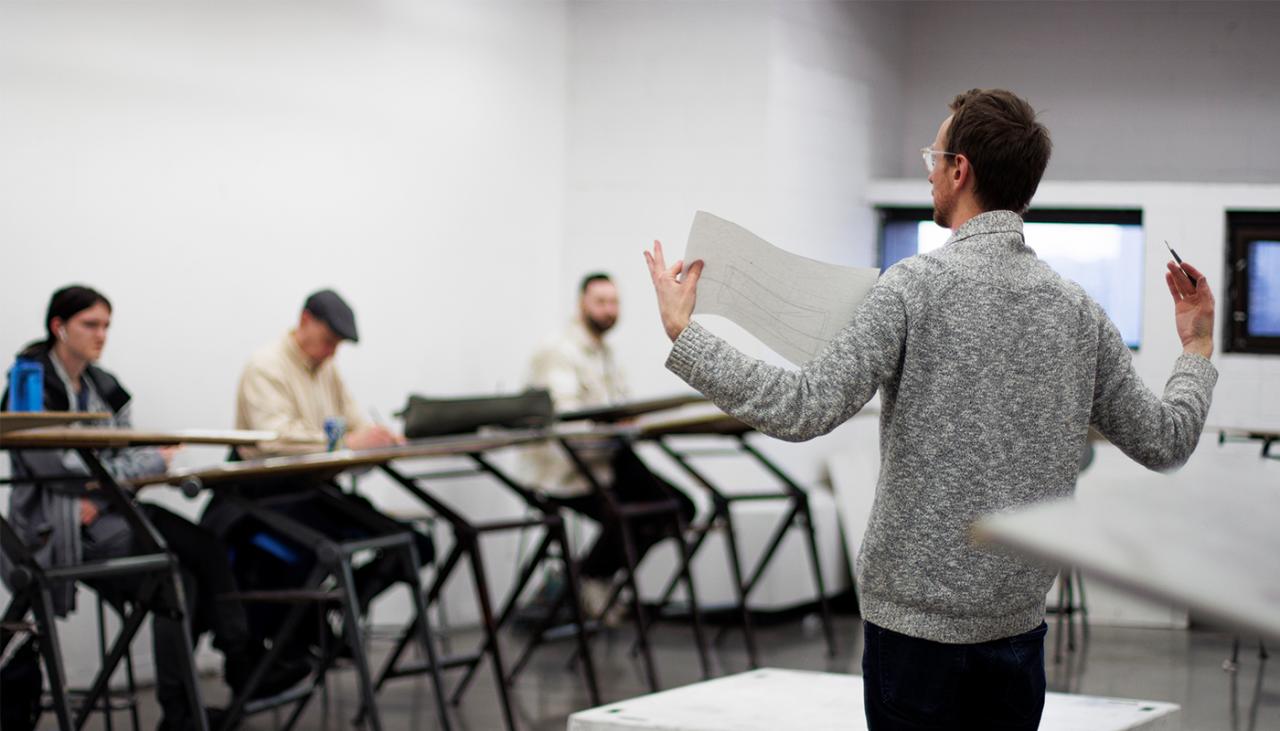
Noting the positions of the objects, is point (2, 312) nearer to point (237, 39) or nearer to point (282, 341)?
point (282, 341)

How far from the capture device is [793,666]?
5.30m

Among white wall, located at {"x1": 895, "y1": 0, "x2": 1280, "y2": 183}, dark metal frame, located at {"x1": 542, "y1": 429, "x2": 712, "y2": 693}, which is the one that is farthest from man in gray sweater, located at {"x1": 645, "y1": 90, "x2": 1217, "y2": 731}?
white wall, located at {"x1": 895, "y1": 0, "x2": 1280, "y2": 183}

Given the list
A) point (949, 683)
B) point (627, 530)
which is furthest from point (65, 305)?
point (949, 683)

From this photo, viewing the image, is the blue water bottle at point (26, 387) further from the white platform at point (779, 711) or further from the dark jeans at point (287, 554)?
the white platform at point (779, 711)

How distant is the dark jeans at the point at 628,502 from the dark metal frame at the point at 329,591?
56.0 inches

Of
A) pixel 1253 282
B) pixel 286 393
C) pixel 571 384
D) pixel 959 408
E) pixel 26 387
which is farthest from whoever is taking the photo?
pixel 1253 282

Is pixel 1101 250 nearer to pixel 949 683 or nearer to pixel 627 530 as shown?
pixel 627 530

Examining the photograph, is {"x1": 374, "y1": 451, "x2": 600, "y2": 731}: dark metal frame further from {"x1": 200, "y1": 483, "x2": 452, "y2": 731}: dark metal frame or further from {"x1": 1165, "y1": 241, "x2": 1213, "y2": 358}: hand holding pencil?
{"x1": 1165, "y1": 241, "x2": 1213, "y2": 358}: hand holding pencil

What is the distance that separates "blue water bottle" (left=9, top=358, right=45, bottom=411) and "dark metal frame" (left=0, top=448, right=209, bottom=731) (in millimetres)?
315

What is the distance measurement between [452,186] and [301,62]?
870 millimetres

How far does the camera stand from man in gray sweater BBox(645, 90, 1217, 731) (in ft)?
5.62

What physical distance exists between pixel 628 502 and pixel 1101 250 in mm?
2716

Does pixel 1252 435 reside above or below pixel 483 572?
above

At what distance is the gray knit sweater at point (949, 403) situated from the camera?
1711 millimetres
